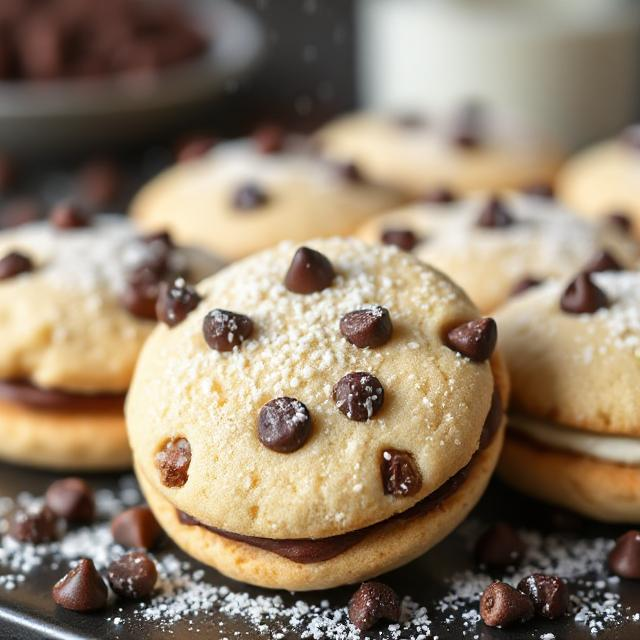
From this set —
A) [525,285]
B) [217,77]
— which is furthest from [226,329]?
[217,77]

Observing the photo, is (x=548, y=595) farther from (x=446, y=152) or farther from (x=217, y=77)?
(x=217, y=77)

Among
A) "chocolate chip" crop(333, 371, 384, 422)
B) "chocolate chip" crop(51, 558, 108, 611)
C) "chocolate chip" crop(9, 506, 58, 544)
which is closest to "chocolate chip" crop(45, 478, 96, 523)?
"chocolate chip" crop(9, 506, 58, 544)

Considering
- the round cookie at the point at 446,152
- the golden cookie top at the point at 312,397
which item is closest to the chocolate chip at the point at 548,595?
the golden cookie top at the point at 312,397

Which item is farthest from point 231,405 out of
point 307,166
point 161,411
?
point 307,166

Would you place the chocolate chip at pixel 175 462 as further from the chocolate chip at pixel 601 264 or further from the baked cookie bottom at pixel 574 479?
the chocolate chip at pixel 601 264

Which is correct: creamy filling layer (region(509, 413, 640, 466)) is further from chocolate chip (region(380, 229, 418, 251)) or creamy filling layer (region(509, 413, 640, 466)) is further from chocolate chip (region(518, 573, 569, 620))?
chocolate chip (region(380, 229, 418, 251))

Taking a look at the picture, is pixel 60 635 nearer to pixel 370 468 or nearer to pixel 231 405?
pixel 231 405
